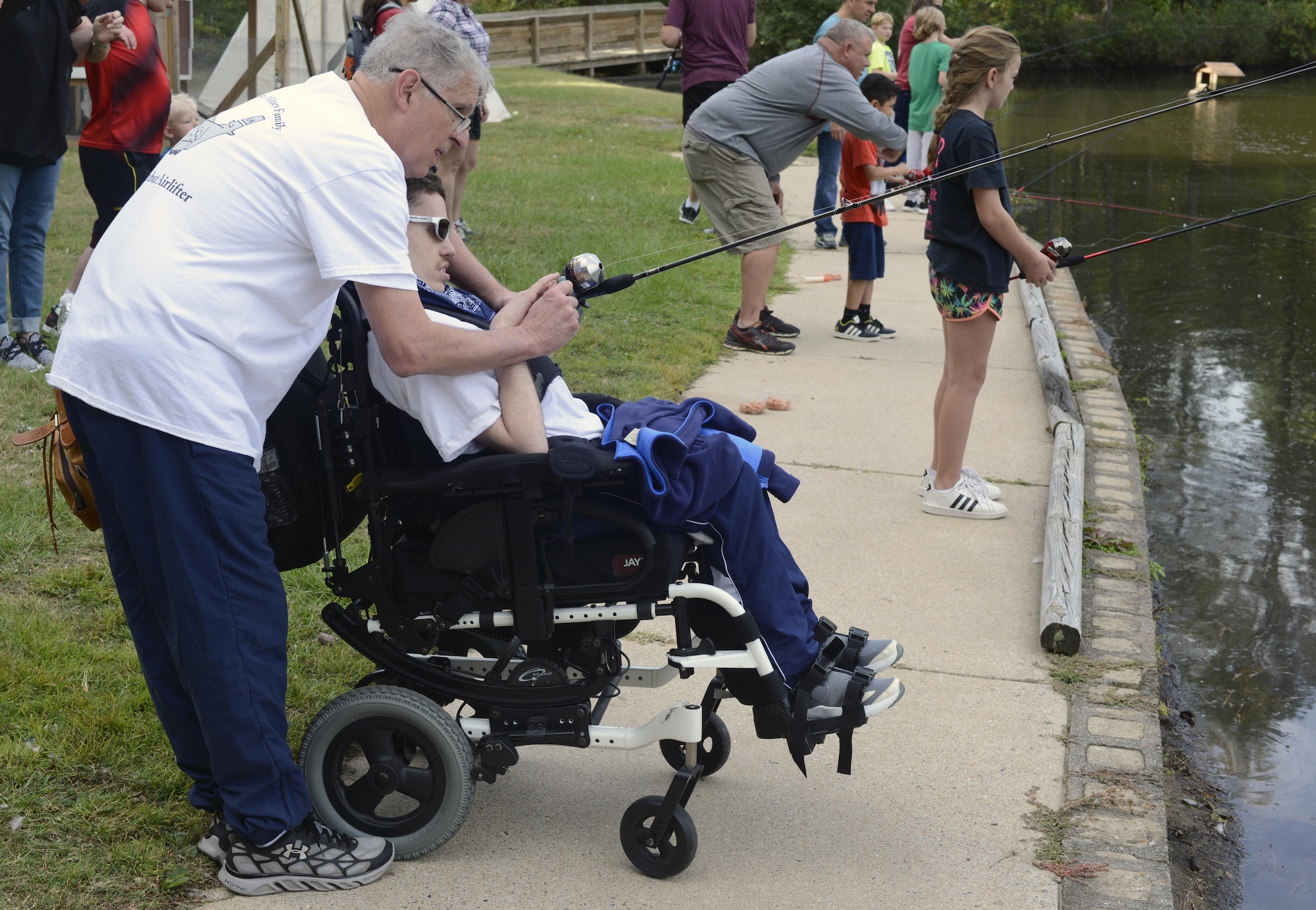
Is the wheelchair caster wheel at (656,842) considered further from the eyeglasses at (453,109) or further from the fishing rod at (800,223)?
the eyeglasses at (453,109)

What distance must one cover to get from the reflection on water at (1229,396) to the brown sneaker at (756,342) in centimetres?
205

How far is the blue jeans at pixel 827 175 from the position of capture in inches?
402

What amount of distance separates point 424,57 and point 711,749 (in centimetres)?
181

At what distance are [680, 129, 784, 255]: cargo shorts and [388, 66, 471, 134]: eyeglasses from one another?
175 inches

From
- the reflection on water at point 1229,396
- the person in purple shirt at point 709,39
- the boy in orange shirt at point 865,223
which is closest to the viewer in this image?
the reflection on water at point 1229,396

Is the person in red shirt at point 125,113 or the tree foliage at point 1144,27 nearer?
the person in red shirt at point 125,113

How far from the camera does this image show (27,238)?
6.26 meters

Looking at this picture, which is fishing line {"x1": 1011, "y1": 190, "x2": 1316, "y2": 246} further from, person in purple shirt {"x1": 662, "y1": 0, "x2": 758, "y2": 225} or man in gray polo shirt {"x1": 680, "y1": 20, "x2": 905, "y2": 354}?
person in purple shirt {"x1": 662, "y1": 0, "x2": 758, "y2": 225}

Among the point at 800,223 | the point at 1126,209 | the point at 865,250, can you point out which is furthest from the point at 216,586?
the point at 1126,209

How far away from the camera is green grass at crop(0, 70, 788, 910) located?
2.78 m

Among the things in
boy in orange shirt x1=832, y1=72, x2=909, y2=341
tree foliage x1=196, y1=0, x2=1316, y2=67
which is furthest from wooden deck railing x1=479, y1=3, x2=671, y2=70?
boy in orange shirt x1=832, y1=72, x2=909, y2=341

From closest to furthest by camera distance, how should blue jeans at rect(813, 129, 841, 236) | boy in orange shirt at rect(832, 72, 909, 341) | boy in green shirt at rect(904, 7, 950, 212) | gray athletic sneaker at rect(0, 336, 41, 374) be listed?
gray athletic sneaker at rect(0, 336, 41, 374) < boy in orange shirt at rect(832, 72, 909, 341) < blue jeans at rect(813, 129, 841, 236) < boy in green shirt at rect(904, 7, 950, 212)

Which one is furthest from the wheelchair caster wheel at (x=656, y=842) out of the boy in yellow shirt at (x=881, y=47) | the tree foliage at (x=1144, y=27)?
the tree foliage at (x=1144, y=27)

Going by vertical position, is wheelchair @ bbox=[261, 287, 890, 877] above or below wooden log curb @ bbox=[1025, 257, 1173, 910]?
above
